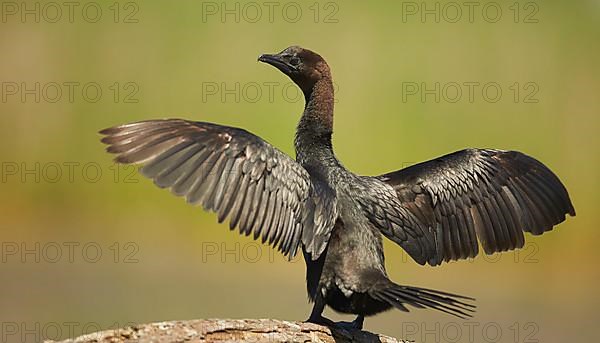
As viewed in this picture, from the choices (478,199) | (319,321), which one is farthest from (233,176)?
(478,199)

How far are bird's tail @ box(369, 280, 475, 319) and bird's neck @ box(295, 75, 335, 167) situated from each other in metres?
1.23

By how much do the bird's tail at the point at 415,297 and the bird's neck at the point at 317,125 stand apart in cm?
123

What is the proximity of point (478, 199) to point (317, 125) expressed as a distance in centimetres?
133

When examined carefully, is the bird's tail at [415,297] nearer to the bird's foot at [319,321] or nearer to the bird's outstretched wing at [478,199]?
the bird's foot at [319,321]

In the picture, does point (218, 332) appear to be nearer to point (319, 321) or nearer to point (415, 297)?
point (319, 321)

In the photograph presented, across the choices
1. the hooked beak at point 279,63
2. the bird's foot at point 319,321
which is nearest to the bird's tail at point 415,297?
the bird's foot at point 319,321

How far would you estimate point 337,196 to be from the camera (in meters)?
7.72

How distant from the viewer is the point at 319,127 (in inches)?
323

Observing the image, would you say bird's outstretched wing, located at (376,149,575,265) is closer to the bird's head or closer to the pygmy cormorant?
the pygmy cormorant

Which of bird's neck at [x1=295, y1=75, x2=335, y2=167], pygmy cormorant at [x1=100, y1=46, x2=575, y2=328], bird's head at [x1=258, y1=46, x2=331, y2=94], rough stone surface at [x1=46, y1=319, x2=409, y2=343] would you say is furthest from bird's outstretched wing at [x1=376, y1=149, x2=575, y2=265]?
rough stone surface at [x1=46, y1=319, x2=409, y2=343]

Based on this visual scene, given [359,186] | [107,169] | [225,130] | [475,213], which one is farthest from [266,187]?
[107,169]

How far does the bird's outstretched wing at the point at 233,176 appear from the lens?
688cm

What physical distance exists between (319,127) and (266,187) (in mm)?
1106

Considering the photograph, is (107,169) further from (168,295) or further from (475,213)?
(475,213)
